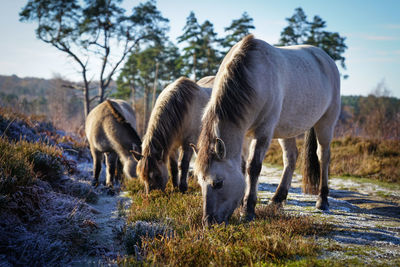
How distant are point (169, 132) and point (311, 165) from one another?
3133mm

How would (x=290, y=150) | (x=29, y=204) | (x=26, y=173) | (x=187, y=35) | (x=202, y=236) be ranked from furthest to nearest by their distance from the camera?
(x=187, y=35), (x=290, y=150), (x=26, y=173), (x=29, y=204), (x=202, y=236)

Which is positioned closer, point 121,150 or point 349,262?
point 349,262

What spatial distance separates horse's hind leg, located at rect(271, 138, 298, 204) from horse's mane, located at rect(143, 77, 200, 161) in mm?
2195

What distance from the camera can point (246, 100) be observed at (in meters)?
3.04

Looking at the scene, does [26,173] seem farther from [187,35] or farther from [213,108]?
[187,35]

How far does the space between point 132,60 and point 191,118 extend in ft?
104

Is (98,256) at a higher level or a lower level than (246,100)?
lower

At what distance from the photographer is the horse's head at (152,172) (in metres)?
4.67

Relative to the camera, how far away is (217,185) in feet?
9.57

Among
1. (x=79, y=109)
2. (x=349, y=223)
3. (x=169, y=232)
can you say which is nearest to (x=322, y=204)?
(x=349, y=223)

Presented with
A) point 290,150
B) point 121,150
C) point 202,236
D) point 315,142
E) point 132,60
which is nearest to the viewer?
point 202,236

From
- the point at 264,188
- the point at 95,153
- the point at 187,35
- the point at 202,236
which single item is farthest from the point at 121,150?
the point at 187,35

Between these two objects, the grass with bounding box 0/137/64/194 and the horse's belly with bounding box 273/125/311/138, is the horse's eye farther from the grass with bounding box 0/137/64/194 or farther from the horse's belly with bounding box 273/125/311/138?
the grass with bounding box 0/137/64/194

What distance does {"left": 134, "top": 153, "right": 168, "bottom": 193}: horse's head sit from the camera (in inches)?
184
